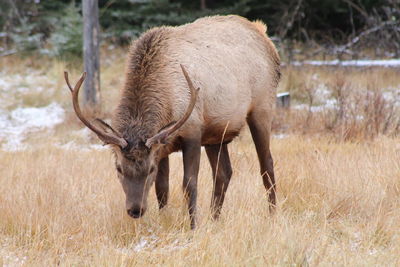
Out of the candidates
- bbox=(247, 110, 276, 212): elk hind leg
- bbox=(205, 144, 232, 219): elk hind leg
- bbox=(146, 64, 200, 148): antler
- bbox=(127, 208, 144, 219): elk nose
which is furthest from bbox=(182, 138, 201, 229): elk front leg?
bbox=(247, 110, 276, 212): elk hind leg

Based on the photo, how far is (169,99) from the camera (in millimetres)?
5094

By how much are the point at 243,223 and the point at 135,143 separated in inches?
38.4

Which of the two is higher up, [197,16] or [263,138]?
[263,138]

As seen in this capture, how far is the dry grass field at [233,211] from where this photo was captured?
13.8 ft

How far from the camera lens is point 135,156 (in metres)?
4.64

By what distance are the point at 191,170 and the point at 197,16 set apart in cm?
959

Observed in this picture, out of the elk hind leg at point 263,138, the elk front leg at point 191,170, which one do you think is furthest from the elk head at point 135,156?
the elk hind leg at point 263,138

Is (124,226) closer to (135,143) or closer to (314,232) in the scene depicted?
(135,143)

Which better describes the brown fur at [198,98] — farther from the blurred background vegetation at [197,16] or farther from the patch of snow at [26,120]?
the blurred background vegetation at [197,16]

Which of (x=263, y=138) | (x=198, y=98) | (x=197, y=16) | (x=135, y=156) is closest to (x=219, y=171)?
(x=263, y=138)

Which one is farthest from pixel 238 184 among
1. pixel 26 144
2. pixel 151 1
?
pixel 151 1

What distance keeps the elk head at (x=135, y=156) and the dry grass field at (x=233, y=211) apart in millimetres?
316

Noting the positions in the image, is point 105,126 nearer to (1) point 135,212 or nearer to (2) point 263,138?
(1) point 135,212

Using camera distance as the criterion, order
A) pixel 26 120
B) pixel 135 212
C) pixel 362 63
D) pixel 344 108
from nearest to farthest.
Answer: pixel 135 212
pixel 344 108
pixel 26 120
pixel 362 63
